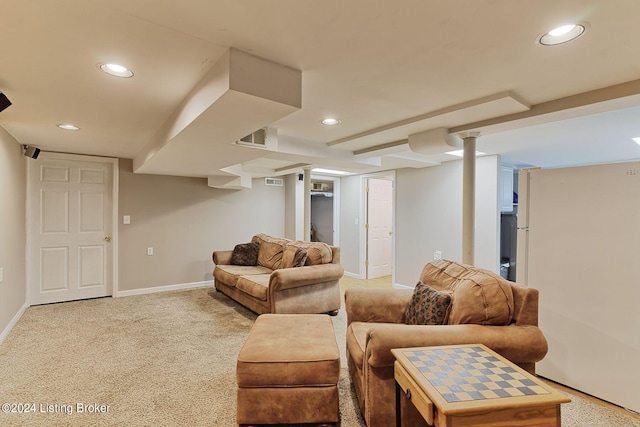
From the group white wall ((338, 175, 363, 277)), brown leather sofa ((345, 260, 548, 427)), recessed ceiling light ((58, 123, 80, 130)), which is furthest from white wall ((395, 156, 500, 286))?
recessed ceiling light ((58, 123, 80, 130))

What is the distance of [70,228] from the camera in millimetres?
4434

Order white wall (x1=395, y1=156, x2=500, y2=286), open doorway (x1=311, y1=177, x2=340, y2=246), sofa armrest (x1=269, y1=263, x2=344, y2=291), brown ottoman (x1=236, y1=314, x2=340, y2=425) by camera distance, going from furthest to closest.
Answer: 1. open doorway (x1=311, y1=177, x2=340, y2=246)
2. white wall (x1=395, y1=156, x2=500, y2=286)
3. sofa armrest (x1=269, y1=263, x2=344, y2=291)
4. brown ottoman (x1=236, y1=314, x2=340, y2=425)

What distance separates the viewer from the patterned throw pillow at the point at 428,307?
1.92 m

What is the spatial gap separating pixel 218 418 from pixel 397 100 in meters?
2.52

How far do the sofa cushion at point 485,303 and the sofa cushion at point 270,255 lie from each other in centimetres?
293

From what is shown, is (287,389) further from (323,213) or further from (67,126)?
(323,213)

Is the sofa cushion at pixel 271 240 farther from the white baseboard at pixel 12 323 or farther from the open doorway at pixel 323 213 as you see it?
the white baseboard at pixel 12 323

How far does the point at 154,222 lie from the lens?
502 cm

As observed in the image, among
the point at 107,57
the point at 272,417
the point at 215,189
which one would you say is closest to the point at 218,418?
the point at 272,417

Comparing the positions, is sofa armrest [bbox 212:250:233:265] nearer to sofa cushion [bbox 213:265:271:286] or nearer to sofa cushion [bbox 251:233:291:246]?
sofa cushion [bbox 213:265:271:286]

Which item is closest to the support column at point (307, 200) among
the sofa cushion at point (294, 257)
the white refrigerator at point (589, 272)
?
the sofa cushion at point (294, 257)

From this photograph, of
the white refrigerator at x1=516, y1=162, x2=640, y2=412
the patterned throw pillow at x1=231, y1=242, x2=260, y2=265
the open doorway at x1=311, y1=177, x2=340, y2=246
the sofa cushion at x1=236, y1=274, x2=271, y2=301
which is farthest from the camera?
the open doorway at x1=311, y1=177, x2=340, y2=246

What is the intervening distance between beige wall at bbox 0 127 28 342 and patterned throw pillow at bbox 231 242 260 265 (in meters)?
2.57

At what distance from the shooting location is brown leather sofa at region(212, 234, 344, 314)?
3.48 metres
